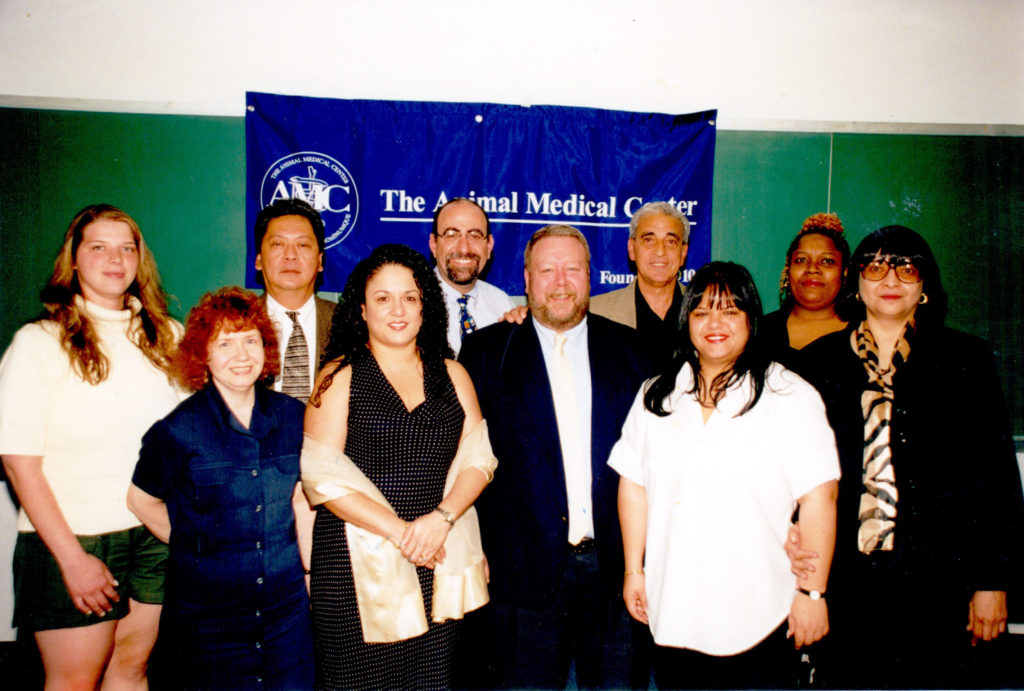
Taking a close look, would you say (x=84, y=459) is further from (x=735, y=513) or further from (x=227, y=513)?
(x=735, y=513)

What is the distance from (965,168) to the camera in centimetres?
305

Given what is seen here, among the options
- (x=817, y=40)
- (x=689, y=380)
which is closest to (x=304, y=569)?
(x=689, y=380)

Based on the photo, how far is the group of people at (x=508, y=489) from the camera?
1562 millimetres

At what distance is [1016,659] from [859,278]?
2.85m

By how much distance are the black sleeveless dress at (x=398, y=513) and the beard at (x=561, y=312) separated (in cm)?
54

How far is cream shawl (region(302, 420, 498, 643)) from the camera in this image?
1619mm

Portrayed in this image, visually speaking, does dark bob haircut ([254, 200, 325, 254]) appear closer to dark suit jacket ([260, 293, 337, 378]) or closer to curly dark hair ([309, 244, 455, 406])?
dark suit jacket ([260, 293, 337, 378])

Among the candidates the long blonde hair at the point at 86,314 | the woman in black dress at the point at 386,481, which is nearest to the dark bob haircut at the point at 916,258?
the woman in black dress at the point at 386,481

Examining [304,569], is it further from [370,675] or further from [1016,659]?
[1016,659]

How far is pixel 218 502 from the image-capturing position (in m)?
1.62

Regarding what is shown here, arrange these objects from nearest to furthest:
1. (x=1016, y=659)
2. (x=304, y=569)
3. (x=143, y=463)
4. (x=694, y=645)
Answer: (x=694, y=645)
(x=143, y=463)
(x=304, y=569)
(x=1016, y=659)

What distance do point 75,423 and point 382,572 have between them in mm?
1241

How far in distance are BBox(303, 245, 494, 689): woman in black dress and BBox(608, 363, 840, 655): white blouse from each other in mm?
651

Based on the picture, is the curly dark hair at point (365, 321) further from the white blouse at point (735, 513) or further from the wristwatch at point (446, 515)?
the white blouse at point (735, 513)
